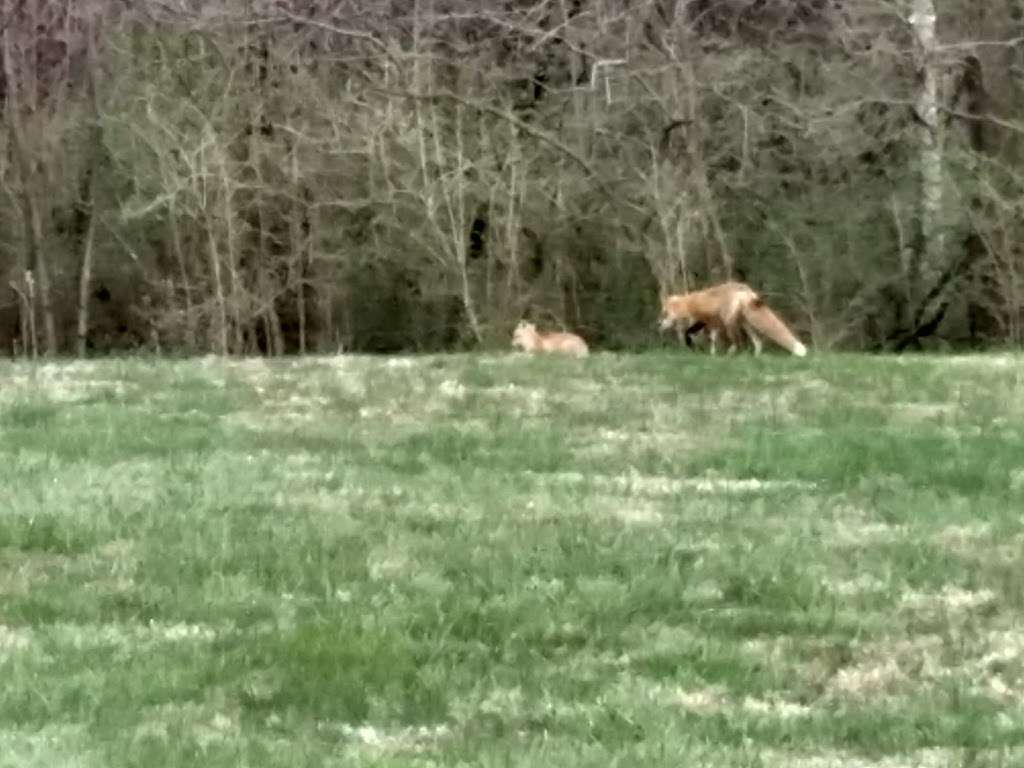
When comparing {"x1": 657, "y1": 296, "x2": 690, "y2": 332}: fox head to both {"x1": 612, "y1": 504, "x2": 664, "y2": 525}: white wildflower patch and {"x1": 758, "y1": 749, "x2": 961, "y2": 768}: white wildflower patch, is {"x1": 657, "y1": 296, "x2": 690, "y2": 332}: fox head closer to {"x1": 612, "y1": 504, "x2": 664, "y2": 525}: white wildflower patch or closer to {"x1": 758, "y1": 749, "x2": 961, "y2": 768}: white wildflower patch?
{"x1": 612, "y1": 504, "x2": 664, "y2": 525}: white wildflower patch

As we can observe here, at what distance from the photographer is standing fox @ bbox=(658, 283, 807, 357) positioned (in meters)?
16.8

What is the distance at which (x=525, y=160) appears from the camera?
22.1 metres

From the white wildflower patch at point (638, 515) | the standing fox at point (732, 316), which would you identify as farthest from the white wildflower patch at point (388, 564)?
the standing fox at point (732, 316)

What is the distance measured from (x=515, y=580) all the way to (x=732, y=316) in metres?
10.3

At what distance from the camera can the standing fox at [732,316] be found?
55.0 ft

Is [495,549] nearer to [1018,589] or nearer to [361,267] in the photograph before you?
[1018,589]

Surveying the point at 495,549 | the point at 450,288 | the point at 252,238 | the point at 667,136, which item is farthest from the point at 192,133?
the point at 495,549

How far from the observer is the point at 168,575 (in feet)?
23.3

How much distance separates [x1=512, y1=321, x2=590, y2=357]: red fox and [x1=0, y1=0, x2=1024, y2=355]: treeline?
9.25ft

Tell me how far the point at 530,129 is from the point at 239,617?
51.2 feet

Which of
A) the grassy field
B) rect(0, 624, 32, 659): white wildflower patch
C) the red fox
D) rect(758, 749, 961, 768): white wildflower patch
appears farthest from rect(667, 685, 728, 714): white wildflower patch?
the red fox

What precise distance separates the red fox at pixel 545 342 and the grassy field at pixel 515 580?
5.48 meters

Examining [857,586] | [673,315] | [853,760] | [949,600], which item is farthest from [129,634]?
[673,315]

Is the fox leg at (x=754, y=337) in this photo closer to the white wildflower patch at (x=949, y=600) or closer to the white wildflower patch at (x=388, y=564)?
the white wildflower patch at (x=388, y=564)
